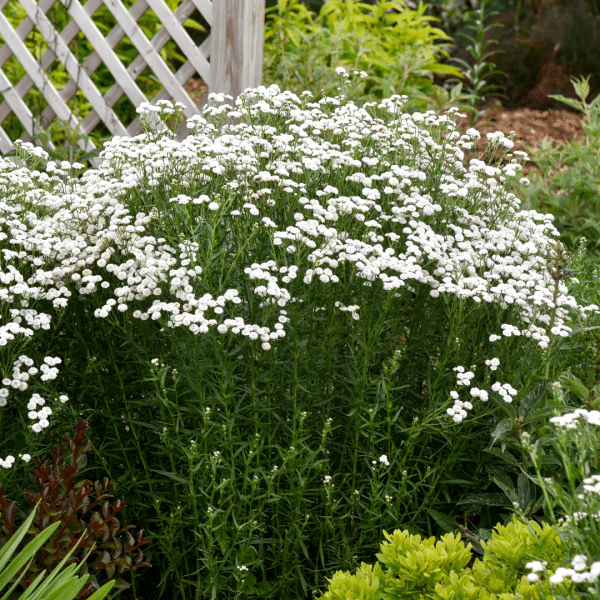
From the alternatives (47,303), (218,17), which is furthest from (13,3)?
(47,303)

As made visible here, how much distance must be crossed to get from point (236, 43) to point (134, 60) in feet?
3.29

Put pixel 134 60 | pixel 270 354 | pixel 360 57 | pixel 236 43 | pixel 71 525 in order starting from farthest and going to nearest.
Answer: pixel 360 57 < pixel 134 60 < pixel 236 43 < pixel 270 354 < pixel 71 525

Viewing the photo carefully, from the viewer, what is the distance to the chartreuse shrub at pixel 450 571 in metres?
1.73

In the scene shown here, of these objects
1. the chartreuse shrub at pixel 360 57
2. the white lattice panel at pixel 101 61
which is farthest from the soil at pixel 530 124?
the white lattice panel at pixel 101 61

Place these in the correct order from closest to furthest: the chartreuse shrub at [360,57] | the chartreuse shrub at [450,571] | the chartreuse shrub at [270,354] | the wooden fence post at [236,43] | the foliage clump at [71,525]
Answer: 1. the chartreuse shrub at [450,571]
2. the foliage clump at [71,525]
3. the chartreuse shrub at [270,354]
4. the wooden fence post at [236,43]
5. the chartreuse shrub at [360,57]

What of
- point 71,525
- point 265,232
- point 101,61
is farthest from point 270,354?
point 101,61

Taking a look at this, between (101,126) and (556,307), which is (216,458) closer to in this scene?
(556,307)

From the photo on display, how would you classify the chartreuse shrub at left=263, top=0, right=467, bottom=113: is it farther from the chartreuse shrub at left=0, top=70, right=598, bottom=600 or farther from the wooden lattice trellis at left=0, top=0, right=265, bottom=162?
the chartreuse shrub at left=0, top=70, right=598, bottom=600

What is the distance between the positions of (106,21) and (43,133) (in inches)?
61.9

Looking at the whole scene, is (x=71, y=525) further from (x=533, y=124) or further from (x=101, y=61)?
(x=533, y=124)

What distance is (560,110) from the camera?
868 centimetres

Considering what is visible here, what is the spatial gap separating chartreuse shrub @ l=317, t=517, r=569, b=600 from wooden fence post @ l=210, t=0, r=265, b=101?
2952 mm

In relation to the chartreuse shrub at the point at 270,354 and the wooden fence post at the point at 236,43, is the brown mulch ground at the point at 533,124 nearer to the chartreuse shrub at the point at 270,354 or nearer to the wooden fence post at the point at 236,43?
the wooden fence post at the point at 236,43

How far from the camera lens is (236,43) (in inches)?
159
